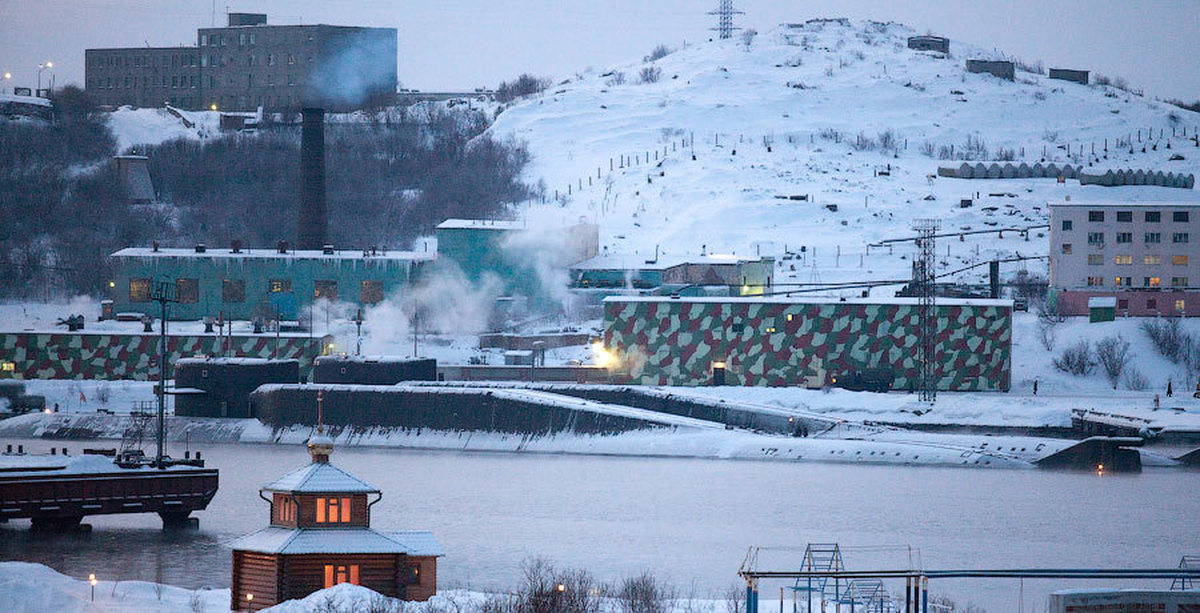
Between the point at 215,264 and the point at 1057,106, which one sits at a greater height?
the point at 1057,106

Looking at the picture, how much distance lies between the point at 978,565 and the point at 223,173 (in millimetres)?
91767

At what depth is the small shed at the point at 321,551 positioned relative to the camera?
37875 millimetres

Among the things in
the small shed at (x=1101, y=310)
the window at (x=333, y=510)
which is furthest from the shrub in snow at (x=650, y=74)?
the window at (x=333, y=510)

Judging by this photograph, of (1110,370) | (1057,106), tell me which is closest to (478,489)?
(1110,370)

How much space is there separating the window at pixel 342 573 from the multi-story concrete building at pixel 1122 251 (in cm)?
5938

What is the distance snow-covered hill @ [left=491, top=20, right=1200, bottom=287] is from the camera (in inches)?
4656

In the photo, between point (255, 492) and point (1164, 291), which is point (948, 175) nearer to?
point (1164, 291)

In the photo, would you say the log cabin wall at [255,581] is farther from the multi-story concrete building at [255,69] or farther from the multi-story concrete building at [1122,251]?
the multi-story concrete building at [255,69]

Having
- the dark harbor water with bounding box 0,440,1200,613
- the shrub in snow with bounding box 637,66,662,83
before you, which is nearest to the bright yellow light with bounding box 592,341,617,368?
the dark harbor water with bounding box 0,440,1200,613

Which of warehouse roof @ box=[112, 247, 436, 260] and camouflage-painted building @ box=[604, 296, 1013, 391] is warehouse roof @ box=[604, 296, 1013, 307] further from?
warehouse roof @ box=[112, 247, 436, 260]

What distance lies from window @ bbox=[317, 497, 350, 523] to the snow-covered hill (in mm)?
66579

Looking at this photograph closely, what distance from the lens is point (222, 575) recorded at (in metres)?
45.2

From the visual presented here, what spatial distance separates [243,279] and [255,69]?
153ft

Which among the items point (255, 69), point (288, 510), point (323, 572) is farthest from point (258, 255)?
point (323, 572)
